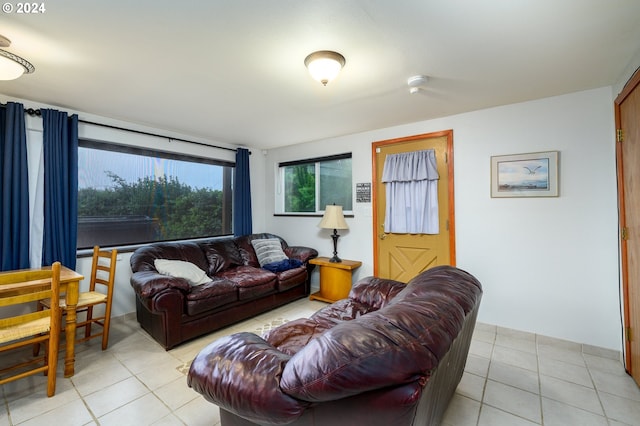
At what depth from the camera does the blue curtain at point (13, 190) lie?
2.51m

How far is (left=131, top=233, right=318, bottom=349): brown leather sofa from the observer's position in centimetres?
255

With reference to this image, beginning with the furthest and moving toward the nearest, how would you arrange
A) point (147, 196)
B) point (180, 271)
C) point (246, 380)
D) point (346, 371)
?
point (147, 196) → point (180, 271) → point (246, 380) → point (346, 371)

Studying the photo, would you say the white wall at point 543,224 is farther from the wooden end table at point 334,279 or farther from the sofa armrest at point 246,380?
the sofa armrest at point 246,380

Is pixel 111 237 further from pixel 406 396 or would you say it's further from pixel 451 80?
pixel 451 80

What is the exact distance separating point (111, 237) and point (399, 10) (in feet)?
12.3

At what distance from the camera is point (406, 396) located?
81 cm

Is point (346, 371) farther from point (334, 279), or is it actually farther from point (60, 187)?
point (60, 187)

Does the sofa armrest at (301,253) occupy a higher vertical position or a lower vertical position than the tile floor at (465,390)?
higher

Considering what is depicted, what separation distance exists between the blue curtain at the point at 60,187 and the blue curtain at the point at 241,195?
6.57ft

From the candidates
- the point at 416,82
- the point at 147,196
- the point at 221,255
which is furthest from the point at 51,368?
the point at 416,82

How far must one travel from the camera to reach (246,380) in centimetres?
100

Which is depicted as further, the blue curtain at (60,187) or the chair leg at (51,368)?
the blue curtain at (60,187)

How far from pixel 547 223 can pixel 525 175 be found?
515mm

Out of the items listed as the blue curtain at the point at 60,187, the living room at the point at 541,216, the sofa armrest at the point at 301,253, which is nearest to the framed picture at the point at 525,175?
the living room at the point at 541,216
